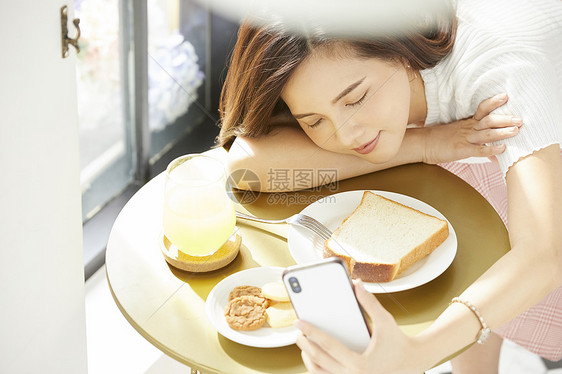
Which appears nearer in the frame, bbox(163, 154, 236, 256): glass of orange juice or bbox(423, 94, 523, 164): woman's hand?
bbox(163, 154, 236, 256): glass of orange juice

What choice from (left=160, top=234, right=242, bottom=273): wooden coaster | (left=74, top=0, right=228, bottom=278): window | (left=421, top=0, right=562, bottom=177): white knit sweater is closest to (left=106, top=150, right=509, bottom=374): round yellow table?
(left=160, top=234, right=242, bottom=273): wooden coaster

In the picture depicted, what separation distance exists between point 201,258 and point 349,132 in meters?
0.33

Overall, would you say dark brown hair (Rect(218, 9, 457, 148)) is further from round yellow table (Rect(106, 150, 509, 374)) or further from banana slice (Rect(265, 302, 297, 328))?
banana slice (Rect(265, 302, 297, 328))

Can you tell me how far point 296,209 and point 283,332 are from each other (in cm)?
30

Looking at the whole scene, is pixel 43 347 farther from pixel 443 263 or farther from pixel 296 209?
pixel 443 263

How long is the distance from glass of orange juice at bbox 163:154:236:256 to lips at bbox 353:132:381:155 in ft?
0.98

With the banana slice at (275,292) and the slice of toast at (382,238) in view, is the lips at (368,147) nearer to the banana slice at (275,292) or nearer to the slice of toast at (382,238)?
the slice of toast at (382,238)

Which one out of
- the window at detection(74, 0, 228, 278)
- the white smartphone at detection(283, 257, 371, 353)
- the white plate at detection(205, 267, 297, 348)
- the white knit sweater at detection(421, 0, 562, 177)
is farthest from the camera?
the window at detection(74, 0, 228, 278)

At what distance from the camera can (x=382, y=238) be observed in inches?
41.0

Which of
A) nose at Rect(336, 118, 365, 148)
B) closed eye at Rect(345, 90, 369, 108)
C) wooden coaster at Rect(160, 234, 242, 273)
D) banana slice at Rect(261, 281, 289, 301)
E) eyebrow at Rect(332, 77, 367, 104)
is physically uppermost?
eyebrow at Rect(332, 77, 367, 104)

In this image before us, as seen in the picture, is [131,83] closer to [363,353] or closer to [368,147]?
[368,147]

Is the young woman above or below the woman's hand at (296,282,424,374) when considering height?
above

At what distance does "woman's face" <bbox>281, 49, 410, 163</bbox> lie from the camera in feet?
3.63

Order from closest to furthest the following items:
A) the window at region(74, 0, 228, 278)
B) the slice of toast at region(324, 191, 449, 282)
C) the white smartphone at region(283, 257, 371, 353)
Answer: the white smartphone at region(283, 257, 371, 353)
the slice of toast at region(324, 191, 449, 282)
the window at region(74, 0, 228, 278)
